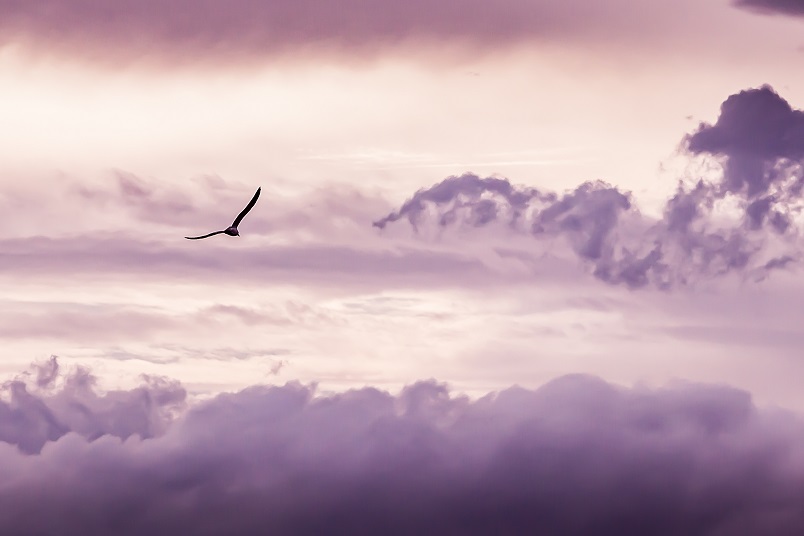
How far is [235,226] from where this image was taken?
121250 mm
